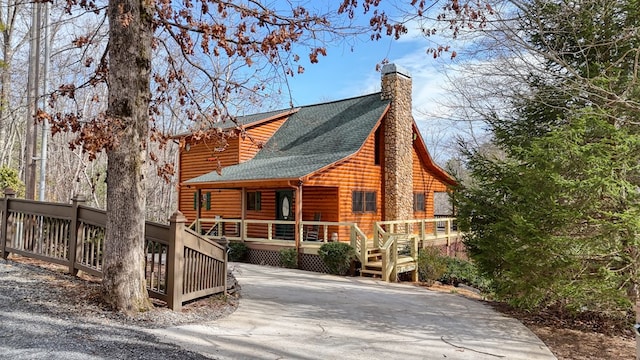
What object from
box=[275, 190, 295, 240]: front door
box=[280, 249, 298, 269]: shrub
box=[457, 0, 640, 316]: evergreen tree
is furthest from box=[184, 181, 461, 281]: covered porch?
box=[457, 0, 640, 316]: evergreen tree

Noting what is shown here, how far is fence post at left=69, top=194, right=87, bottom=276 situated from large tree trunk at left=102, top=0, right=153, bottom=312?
1.56 m

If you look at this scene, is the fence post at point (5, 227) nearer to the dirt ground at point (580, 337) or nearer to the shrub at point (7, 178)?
the shrub at point (7, 178)

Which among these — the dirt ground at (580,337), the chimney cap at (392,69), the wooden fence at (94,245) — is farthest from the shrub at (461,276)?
the wooden fence at (94,245)

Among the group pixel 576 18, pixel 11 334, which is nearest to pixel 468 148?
pixel 576 18

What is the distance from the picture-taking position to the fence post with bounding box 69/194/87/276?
6.87 m

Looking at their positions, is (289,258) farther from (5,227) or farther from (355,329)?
(355,329)

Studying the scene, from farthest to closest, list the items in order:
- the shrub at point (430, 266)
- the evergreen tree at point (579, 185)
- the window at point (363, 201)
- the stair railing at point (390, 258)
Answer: the window at point (363, 201) → the stair railing at point (390, 258) → the shrub at point (430, 266) → the evergreen tree at point (579, 185)

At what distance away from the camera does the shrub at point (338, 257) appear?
42.8ft

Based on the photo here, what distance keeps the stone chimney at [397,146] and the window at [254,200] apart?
17.5 ft

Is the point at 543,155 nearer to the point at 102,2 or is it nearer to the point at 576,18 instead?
the point at 576,18

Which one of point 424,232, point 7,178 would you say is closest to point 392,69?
point 424,232

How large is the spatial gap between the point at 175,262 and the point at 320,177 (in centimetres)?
931

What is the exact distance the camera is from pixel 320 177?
48.8ft

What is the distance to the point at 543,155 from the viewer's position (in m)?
6.75
